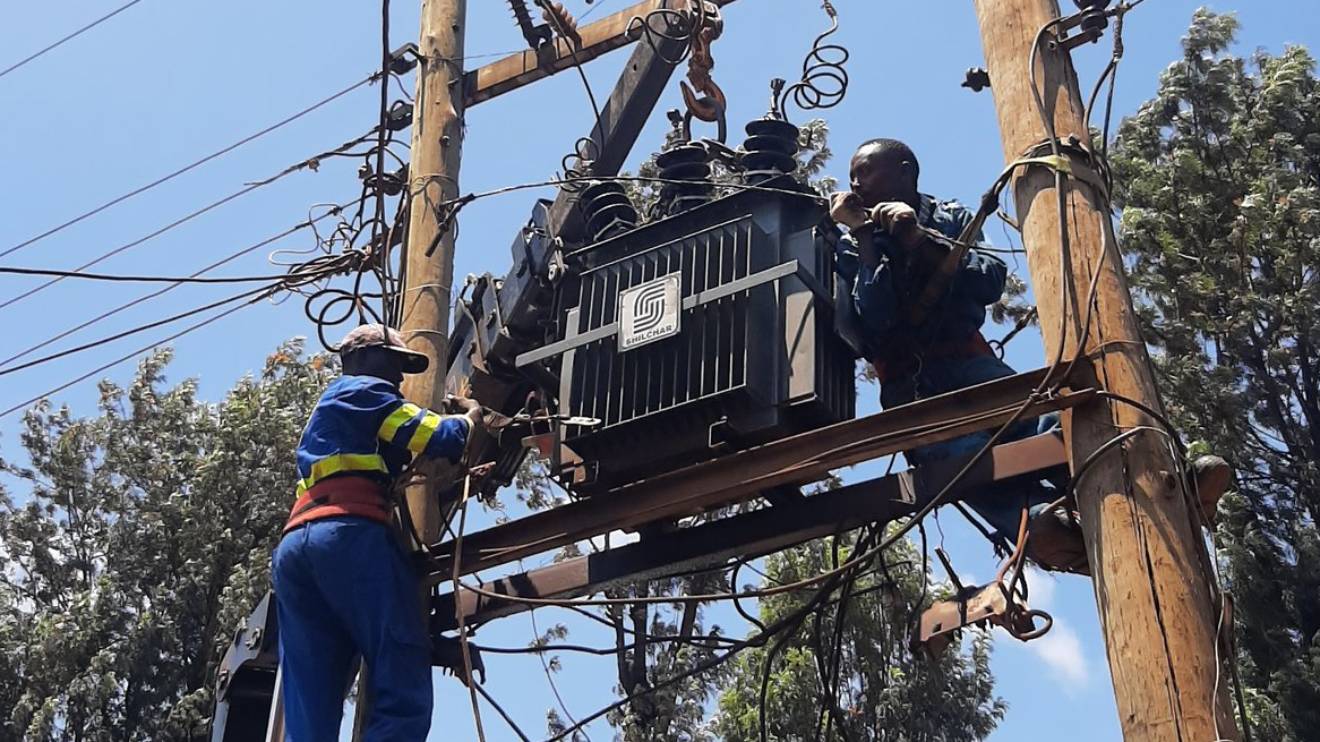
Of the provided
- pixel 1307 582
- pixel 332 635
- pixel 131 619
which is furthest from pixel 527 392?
pixel 131 619

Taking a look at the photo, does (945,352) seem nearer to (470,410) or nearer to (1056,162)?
(1056,162)

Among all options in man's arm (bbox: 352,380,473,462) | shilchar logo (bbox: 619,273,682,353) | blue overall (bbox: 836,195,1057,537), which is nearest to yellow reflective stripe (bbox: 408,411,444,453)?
man's arm (bbox: 352,380,473,462)

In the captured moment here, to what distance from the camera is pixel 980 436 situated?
5105 millimetres

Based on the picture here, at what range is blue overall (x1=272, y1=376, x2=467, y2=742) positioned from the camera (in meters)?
5.48

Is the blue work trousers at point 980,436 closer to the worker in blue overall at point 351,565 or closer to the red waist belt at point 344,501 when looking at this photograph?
the worker in blue overall at point 351,565

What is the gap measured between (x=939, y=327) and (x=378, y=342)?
2316 mm

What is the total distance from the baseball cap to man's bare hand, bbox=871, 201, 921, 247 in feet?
6.99

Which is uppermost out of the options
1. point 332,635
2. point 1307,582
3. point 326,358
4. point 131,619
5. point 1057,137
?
point 326,358

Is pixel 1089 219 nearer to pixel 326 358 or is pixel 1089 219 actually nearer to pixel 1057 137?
pixel 1057 137

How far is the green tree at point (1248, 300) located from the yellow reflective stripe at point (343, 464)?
9.36 metres

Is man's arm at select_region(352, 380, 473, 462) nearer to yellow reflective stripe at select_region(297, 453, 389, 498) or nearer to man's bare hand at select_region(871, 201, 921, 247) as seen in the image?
yellow reflective stripe at select_region(297, 453, 389, 498)

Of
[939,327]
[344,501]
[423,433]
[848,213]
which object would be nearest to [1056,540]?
[939,327]

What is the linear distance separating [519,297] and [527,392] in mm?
544

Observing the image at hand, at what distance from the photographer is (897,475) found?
16.4 feet
